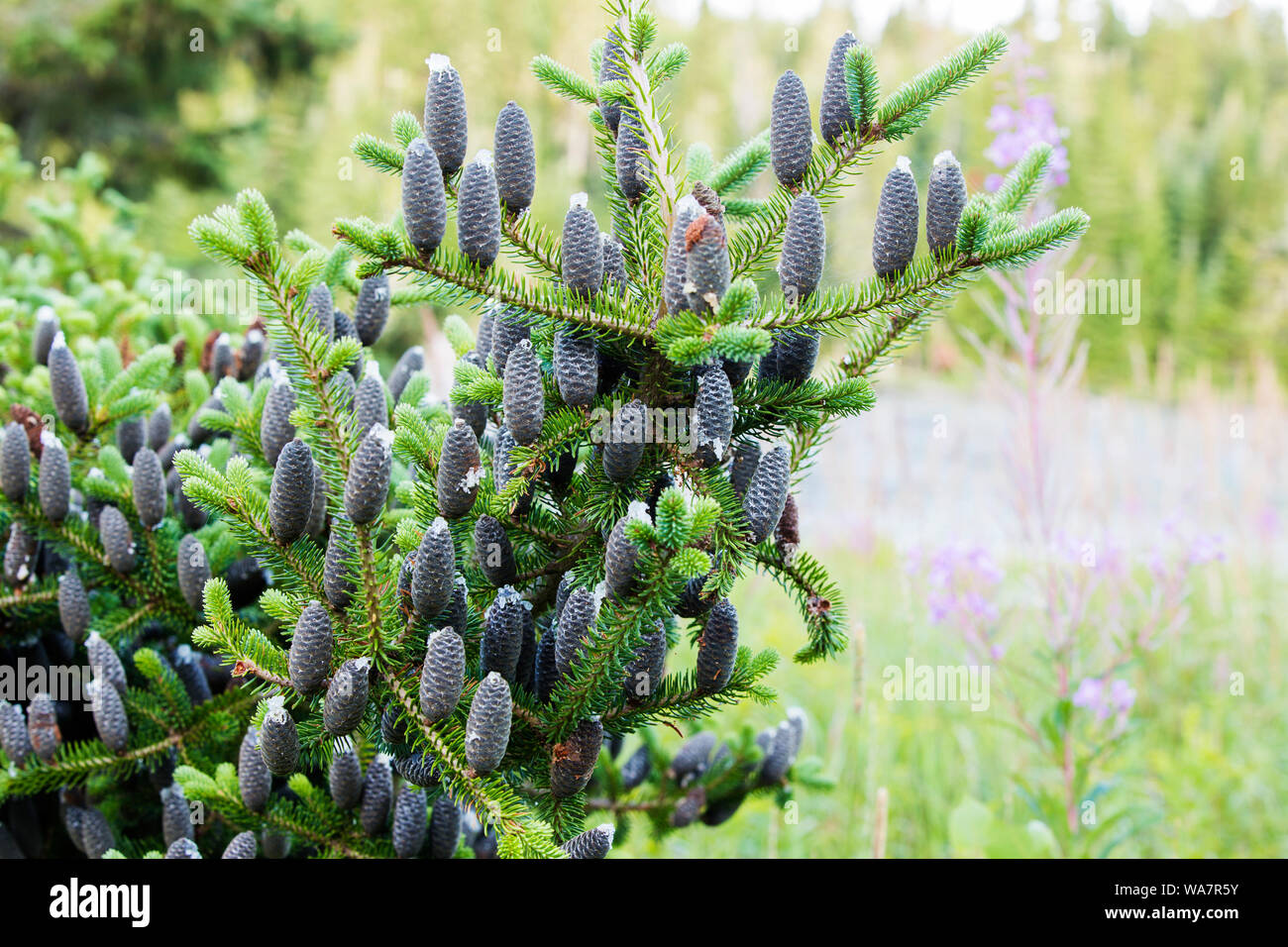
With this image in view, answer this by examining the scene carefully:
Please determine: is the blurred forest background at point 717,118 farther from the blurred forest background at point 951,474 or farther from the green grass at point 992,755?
the green grass at point 992,755

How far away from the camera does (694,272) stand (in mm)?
1045

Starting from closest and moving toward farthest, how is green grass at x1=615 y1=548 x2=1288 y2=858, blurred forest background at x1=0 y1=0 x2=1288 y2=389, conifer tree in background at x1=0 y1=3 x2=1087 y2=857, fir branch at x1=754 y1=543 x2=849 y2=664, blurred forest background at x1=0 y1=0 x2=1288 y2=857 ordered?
conifer tree in background at x1=0 y1=3 x2=1087 y2=857
fir branch at x1=754 y1=543 x2=849 y2=664
blurred forest background at x1=0 y1=0 x2=1288 y2=857
green grass at x1=615 y1=548 x2=1288 y2=858
blurred forest background at x1=0 y1=0 x2=1288 y2=389

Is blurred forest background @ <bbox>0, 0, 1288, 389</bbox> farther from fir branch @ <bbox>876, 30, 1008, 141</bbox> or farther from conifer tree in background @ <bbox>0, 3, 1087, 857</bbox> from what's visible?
fir branch @ <bbox>876, 30, 1008, 141</bbox>

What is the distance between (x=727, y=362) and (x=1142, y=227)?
1096 inches

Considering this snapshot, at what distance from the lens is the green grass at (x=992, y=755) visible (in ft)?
12.0

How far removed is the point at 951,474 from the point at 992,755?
5.47ft

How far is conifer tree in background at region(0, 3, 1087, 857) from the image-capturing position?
1099 millimetres

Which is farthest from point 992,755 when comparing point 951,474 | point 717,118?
point 717,118

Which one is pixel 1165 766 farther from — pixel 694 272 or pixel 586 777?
pixel 694 272

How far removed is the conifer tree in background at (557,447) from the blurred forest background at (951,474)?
23 cm

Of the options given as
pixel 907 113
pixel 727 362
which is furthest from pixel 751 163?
pixel 727 362

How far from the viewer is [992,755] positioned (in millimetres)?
4512

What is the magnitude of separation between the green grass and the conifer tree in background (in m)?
1.40

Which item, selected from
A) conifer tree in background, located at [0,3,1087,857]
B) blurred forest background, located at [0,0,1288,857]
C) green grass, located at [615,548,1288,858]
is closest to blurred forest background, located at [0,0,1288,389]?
blurred forest background, located at [0,0,1288,857]
